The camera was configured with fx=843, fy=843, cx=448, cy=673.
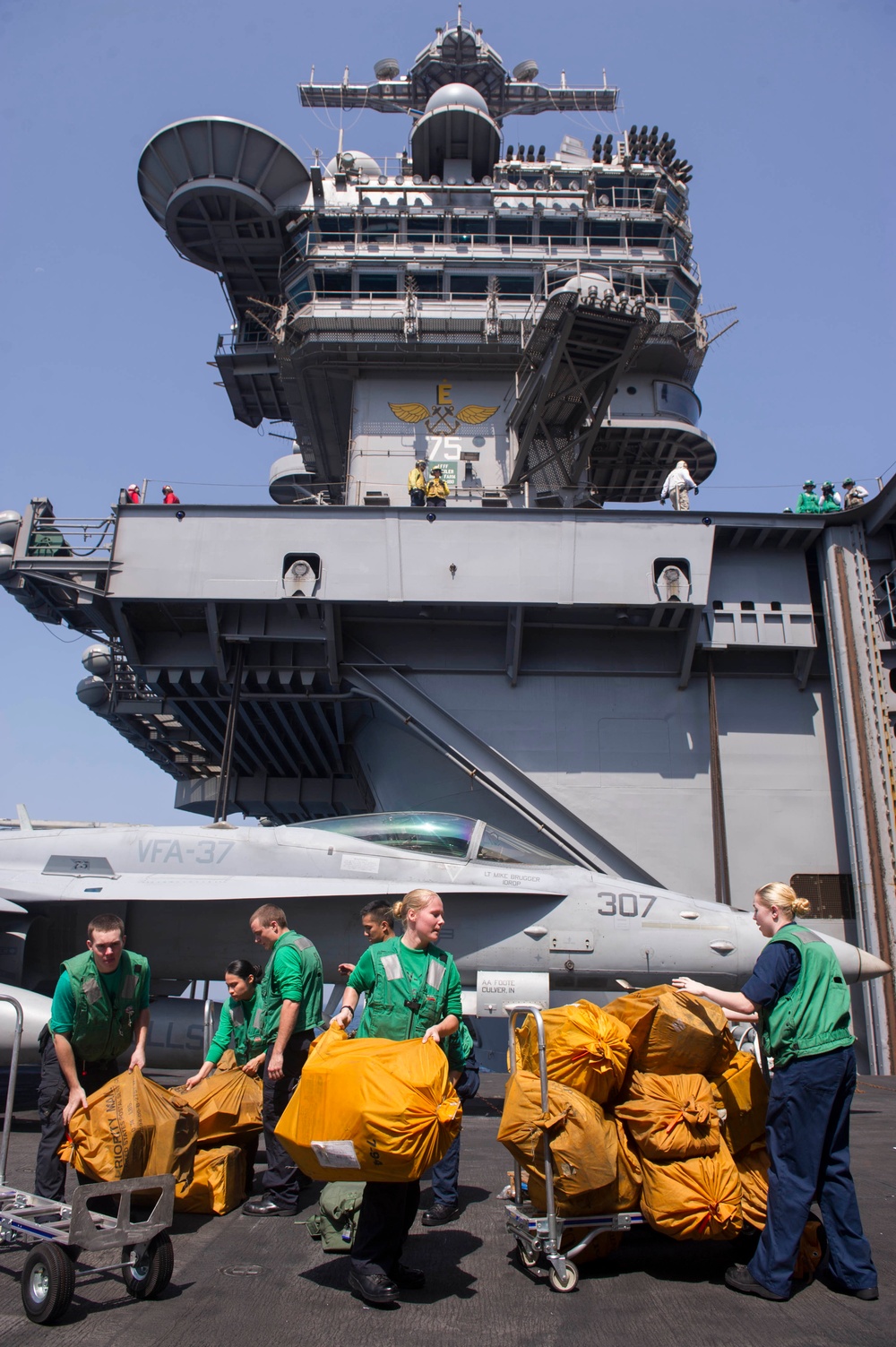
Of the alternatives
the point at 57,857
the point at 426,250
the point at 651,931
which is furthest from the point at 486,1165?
Result: the point at 426,250

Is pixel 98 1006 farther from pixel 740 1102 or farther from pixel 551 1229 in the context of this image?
pixel 740 1102

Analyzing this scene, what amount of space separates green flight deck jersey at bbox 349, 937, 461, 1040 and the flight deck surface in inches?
41.0

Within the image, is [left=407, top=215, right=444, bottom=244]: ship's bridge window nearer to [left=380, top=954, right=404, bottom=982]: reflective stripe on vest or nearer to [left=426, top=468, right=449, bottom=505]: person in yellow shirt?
[left=426, top=468, right=449, bottom=505]: person in yellow shirt

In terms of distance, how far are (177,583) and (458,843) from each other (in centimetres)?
767

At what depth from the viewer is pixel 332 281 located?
750 inches

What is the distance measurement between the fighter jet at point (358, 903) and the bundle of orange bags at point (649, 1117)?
9.85 feet

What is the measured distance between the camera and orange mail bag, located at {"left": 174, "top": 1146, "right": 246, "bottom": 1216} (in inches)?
186

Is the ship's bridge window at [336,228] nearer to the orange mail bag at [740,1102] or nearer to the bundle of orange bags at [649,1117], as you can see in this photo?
the bundle of orange bags at [649,1117]

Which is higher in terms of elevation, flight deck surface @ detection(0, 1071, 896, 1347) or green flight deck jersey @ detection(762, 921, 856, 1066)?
green flight deck jersey @ detection(762, 921, 856, 1066)

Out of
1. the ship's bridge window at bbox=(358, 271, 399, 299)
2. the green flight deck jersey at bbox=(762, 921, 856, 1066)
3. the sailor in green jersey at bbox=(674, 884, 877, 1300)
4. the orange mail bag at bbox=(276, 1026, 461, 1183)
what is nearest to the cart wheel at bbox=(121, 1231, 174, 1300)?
the orange mail bag at bbox=(276, 1026, 461, 1183)

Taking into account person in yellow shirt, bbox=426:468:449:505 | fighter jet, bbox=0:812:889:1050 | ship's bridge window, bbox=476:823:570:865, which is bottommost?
fighter jet, bbox=0:812:889:1050

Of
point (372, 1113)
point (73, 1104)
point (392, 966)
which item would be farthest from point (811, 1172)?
point (73, 1104)

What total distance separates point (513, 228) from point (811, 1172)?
2114 cm

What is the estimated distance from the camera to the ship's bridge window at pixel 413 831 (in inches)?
314
